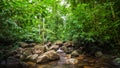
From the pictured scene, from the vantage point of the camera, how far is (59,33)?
72.6 feet

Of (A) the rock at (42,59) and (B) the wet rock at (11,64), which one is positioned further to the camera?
(A) the rock at (42,59)

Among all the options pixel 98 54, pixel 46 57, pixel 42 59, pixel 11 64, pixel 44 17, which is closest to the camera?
pixel 44 17

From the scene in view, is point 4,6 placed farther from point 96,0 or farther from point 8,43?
point 96,0

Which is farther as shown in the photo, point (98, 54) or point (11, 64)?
point (98, 54)

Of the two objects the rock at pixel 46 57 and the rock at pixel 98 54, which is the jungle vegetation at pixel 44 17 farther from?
the rock at pixel 46 57

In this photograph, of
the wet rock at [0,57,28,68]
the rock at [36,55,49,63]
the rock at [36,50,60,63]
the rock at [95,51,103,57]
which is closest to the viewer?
the wet rock at [0,57,28,68]

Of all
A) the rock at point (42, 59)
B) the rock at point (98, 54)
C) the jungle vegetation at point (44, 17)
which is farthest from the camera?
the rock at point (98, 54)

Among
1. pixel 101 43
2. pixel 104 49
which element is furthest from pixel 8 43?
pixel 104 49

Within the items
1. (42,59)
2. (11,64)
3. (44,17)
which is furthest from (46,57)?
(44,17)

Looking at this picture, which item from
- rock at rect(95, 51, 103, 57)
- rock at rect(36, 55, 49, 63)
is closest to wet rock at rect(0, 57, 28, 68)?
rock at rect(36, 55, 49, 63)

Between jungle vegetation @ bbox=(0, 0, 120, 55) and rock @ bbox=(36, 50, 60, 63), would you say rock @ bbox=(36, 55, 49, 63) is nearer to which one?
rock @ bbox=(36, 50, 60, 63)

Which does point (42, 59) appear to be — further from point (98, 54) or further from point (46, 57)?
point (98, 54)

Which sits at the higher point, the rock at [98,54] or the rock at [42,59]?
the rock at [42,59]

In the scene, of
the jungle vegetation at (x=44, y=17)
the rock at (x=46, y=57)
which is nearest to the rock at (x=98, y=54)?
the jungle vegetation at (x=44, y=17)
